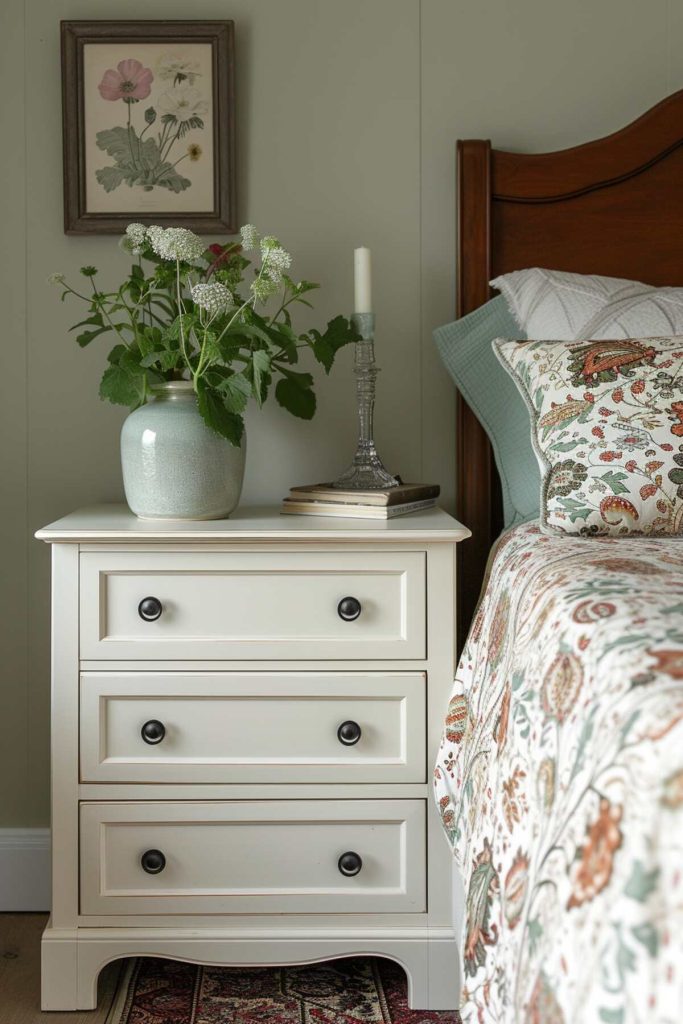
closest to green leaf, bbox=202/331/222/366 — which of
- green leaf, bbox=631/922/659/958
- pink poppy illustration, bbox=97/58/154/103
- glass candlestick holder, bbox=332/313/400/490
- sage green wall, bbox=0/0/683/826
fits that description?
glass candlestick holder, bbox=332/313/400/490

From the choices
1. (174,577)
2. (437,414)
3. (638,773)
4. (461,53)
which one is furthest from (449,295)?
(638,773)

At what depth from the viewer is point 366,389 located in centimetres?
188

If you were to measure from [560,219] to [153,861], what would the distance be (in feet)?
4.63

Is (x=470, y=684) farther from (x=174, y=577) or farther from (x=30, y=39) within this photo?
(x=30, y=39)

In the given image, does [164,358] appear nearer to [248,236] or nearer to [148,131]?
[248,236]

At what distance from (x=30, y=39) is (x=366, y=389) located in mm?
989

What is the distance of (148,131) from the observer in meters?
2.02

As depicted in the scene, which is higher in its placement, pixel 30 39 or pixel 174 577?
pixel 30 39

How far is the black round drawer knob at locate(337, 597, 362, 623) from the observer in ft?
5.35

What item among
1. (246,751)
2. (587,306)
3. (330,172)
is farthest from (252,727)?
(330,172)

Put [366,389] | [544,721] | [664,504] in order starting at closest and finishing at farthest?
[544,721], [664,504], [366,389]

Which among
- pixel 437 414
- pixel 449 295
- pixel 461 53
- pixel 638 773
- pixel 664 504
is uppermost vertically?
pixel 461 53

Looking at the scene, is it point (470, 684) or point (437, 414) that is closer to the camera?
point (470, 684)

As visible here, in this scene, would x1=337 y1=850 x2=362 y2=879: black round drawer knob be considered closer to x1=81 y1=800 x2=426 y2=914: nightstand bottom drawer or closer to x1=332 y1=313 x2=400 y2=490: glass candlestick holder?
x1=81 y1=800 x2=426 y2=914: nightstand bottom drawer
